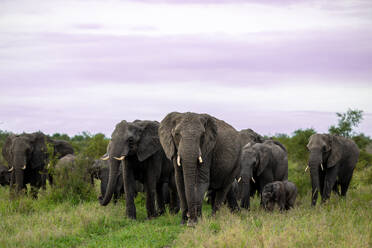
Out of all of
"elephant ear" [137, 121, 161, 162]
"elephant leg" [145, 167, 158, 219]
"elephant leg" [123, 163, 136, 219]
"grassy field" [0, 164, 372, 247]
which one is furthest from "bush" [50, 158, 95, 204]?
"elephant ear" [137, 121, 161, 162]

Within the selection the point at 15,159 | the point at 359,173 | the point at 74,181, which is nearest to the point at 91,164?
the point at 74,181

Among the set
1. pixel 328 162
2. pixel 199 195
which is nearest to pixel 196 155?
pixel 199 195

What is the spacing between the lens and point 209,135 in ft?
34.6

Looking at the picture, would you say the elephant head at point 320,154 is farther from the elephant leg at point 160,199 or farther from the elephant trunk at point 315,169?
the elephant leg at point 160,199

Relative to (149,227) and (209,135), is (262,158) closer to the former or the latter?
(209,135)

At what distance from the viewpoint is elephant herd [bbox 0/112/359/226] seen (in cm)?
1016

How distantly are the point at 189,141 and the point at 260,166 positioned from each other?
6044 millimetres

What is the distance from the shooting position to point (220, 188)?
38.6ft

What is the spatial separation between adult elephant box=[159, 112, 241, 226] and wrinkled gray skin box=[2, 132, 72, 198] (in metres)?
6.99

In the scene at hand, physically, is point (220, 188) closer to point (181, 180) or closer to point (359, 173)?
point (181, 180)

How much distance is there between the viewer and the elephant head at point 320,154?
1579 centimetres

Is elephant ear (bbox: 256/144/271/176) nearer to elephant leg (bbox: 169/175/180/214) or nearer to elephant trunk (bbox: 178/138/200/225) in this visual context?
elephant leg (bbox: 169/175/180/214)

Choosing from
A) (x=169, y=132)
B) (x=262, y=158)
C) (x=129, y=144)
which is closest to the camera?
(x=169, y=132)

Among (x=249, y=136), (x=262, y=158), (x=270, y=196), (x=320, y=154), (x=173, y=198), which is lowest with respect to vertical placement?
(x=173, y=198)
